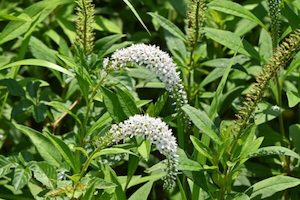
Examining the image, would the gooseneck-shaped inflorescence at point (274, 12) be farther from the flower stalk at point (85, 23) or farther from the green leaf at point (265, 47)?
the flower stalk at point (85, 23)

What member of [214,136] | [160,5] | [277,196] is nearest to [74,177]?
[214,136]

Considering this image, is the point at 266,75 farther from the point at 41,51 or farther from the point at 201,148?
the point at 41,51

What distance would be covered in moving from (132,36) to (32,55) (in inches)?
31.2

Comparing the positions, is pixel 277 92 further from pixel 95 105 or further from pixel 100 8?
pixel 100 8

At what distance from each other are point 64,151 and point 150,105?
40 centimetres

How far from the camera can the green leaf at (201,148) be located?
2.80 meters

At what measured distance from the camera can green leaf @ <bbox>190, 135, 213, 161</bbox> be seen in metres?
2.80

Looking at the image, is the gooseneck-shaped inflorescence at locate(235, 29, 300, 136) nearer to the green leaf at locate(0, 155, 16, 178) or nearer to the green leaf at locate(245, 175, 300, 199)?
the green leaf at locate(245, 175, 300, 199)

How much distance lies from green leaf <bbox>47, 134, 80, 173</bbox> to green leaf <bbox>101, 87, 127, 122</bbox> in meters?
0.23

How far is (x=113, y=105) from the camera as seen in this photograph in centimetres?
290

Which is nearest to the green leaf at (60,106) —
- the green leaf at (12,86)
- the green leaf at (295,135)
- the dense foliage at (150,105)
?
the dense foliage at (150,105)

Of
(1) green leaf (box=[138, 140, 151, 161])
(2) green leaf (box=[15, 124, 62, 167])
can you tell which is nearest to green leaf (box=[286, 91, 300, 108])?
(1) green leaf (box=[138, 140, 151, 161])

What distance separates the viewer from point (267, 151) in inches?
112

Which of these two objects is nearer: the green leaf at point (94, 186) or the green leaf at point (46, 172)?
the green leaf at point (94, 186)
